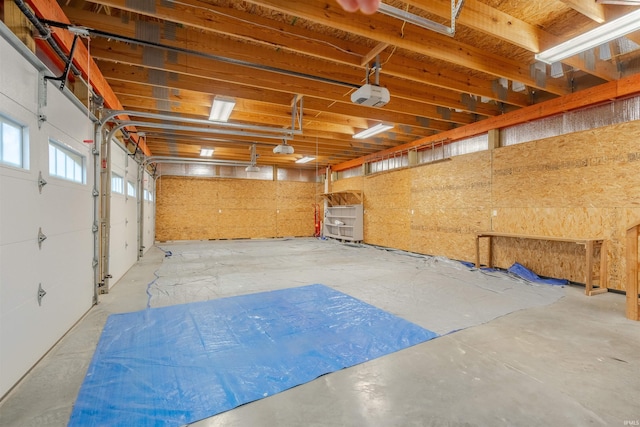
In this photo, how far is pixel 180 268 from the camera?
5.67 m

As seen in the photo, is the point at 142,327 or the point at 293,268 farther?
the point at 293,268

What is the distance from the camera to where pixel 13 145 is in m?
1.96

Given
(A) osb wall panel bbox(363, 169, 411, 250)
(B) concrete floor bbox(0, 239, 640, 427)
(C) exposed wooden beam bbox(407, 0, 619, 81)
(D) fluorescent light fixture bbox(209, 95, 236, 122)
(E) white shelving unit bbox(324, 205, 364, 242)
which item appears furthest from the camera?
(E) white shelving unit bbox(324, 205, 364, 242)

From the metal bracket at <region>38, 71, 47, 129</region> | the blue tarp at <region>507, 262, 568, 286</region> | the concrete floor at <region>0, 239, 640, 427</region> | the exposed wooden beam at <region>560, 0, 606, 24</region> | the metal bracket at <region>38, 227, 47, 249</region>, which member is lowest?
the concrete floor at <region>0, 239, 640, 427</region>

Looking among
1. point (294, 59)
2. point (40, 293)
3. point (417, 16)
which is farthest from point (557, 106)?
point (40, 293)

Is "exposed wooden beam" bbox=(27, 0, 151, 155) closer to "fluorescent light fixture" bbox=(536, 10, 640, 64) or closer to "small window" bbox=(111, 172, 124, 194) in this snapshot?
"small window" bbox=(111, 172, 124, 194)

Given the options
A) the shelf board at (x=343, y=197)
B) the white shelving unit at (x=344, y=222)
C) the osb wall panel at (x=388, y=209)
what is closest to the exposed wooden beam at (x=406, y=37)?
the osb wall panel at (x=388, y=209)

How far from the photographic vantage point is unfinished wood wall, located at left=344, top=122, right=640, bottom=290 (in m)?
4.15

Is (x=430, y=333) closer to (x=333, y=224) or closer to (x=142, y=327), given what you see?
(x=142, y=327)

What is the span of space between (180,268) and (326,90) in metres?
4.30

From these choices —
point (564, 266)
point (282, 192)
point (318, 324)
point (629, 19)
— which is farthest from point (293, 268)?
point (282, 192)

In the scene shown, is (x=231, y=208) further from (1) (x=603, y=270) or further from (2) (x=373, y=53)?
(1) (x=603, y=270)

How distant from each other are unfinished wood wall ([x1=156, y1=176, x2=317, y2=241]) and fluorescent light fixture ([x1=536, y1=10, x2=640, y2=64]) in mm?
9993

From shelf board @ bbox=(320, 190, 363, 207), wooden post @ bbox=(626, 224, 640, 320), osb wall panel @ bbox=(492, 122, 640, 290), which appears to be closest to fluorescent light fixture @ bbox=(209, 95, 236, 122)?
osb wall panel @ bbox=(492, 122, 640, 290)
